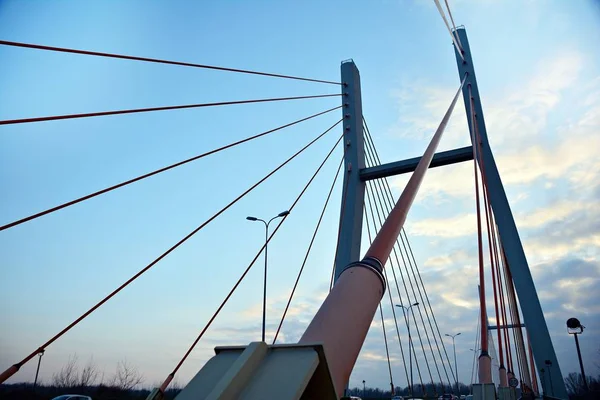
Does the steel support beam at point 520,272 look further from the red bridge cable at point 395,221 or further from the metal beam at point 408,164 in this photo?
the red bridge cable at point 395,221

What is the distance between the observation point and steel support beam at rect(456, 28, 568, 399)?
9.60m

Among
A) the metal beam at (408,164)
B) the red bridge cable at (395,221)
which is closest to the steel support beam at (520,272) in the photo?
the metal beam at (408,164)

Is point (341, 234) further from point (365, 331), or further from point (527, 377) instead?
point (527, 377)

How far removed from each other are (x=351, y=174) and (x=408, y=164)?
1.39 m

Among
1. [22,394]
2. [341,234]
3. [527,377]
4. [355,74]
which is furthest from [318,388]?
[22,394]

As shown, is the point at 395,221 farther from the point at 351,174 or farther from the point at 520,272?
the point at 520,272

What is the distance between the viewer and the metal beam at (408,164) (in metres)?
10.4

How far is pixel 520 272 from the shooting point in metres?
10.1

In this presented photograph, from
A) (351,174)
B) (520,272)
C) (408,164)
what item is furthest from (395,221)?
(520,272)

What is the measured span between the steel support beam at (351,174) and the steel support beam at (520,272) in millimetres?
2706

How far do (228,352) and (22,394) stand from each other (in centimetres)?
4580

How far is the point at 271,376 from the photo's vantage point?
198 cm

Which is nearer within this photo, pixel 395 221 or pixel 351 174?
pixel 395 221

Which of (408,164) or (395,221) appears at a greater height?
(408,164)
